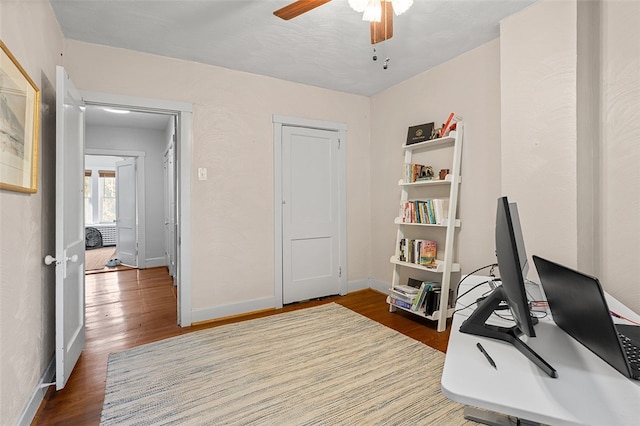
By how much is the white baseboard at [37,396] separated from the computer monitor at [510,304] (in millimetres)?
2171

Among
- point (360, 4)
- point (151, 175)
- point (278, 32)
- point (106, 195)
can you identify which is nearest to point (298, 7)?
point (360, 4)

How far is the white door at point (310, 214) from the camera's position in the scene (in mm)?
3572

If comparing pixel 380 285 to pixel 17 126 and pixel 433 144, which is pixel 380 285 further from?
pixel 17 126

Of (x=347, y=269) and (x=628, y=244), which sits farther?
(x=347, y=269)

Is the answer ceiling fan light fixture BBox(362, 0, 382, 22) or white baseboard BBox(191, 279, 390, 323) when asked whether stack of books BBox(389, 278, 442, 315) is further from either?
ceiling fan light fixture BBox(362, 0, 382, 22)

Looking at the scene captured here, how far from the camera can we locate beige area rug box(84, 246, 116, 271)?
5918 mm

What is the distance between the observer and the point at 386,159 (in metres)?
3.86

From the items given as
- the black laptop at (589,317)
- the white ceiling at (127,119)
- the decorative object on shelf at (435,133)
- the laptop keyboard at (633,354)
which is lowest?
the laptop keyboard at (633,354)

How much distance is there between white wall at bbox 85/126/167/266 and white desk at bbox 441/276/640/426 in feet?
19.7

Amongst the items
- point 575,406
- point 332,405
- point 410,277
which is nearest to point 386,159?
point 410,277

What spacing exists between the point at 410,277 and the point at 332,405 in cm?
204

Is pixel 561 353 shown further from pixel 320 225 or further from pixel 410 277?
pixel 320 225

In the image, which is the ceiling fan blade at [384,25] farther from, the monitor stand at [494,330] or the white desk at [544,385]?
the white desk at [544,385]

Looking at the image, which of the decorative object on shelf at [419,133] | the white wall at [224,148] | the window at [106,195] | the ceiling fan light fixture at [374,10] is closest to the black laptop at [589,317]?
the ceiling fan light fixture at [374,10]
